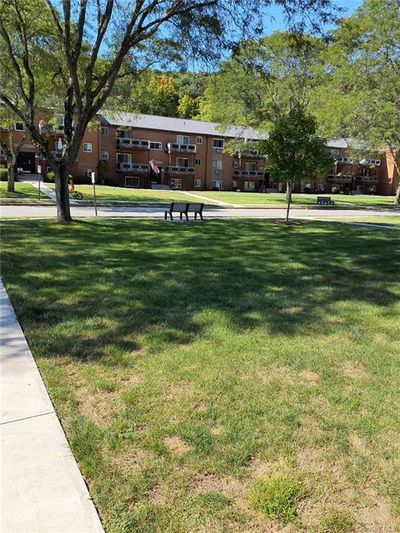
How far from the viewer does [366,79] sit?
30766 mm

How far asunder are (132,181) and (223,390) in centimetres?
5180

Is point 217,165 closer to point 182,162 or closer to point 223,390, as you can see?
point 182,162

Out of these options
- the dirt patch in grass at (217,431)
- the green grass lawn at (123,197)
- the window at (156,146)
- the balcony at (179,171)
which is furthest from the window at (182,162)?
the dirt patch in grass at (217,431)

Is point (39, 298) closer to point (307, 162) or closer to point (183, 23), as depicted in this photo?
point (183, 23)

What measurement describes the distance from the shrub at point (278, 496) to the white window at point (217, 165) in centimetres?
5669

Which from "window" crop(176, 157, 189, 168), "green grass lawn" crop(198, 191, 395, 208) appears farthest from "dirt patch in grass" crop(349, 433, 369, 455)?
"window" crop(176, 157, 189, 168)

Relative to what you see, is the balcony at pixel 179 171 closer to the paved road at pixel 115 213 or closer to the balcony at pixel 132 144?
the balcony at pixel 132 144

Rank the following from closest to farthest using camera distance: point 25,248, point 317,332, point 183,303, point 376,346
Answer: point 376,346, point 317,332, point 183,303, point 25,248

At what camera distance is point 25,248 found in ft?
33.3

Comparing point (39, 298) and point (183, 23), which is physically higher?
point (183, 23)

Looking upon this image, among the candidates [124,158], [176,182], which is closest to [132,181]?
[124,158]

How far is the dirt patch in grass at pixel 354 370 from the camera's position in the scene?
416 cm

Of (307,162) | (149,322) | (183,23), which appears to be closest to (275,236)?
(307,162)

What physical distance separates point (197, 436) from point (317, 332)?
2.48 m
